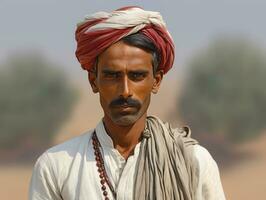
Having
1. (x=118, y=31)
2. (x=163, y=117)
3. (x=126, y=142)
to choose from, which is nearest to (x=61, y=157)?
(x=126, y=142)

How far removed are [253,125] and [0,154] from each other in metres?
6.11

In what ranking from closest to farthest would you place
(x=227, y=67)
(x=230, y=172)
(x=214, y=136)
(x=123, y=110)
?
1. (x=123, y=110)
2. (x=230, y=172)
3. (x=214, y=136)
4. (x=227, y=67)

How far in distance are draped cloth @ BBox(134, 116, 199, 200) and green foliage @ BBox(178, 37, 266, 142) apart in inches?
770

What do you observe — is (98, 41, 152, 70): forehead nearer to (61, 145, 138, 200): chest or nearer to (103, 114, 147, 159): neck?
(103, 114, 147, 159): neck

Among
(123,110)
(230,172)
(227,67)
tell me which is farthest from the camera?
(227,67)

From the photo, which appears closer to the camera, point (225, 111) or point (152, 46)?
point (152, 46)

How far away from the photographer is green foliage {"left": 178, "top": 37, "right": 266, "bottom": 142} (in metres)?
23.9

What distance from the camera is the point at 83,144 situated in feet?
11.8

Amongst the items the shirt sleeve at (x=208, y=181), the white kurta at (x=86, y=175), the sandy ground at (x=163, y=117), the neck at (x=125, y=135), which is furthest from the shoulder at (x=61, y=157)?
the sandy ground at (x=163, y=117)

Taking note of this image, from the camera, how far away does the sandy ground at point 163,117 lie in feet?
65.9

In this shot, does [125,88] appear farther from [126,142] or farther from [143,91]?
[126,142]

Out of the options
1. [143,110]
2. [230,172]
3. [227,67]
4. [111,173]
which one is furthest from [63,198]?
[227,67]

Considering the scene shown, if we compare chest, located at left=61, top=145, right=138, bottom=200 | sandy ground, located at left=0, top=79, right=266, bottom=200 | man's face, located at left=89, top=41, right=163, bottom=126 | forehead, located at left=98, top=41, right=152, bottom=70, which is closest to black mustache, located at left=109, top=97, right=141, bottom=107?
man's face, located at left=89, top=41, right=163, bottom=126

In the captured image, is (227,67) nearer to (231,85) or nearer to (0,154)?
(231,85)
